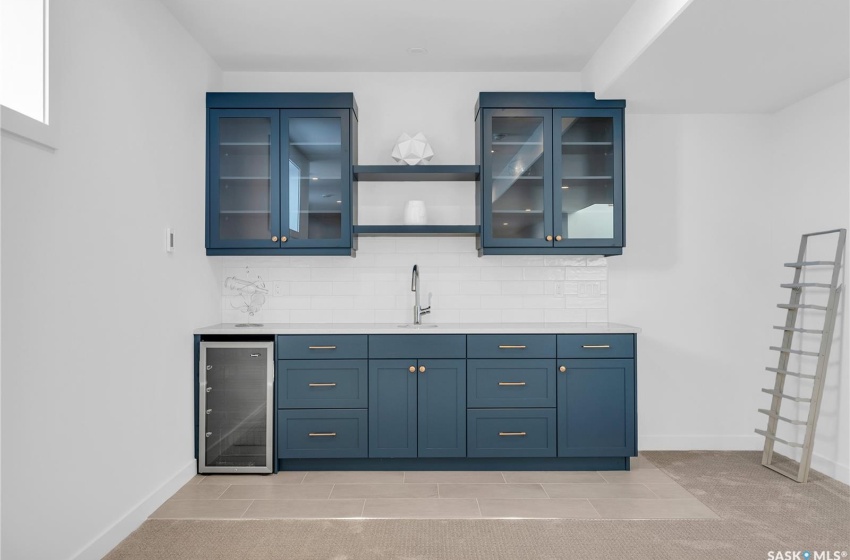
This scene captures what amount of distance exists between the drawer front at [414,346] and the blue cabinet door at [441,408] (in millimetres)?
56

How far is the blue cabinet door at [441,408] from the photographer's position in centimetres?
351

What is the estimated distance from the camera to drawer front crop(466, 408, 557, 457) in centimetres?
351

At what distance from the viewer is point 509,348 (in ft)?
11.6

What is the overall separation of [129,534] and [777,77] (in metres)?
4.32

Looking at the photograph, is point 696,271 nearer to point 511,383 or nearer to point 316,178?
point 511,383

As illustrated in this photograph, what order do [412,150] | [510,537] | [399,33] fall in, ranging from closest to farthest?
1. [510,537]
2. [399,33]
3. [412,150]

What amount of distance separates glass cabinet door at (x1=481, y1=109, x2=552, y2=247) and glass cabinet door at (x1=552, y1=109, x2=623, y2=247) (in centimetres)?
7

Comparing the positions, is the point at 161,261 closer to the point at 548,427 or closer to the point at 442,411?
the point at 442,411

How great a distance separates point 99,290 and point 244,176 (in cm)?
151

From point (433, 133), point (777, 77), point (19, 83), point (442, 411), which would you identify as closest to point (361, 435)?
point (442, 411)

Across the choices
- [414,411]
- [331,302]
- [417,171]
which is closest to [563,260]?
[417,171]

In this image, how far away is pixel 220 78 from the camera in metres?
4.02

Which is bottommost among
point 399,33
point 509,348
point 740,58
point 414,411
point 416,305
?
point 414,411

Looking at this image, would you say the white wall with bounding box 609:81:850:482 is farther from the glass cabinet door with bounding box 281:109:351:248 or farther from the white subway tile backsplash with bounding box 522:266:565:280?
the glass cabinet door with bounding box 281:109:351:248
